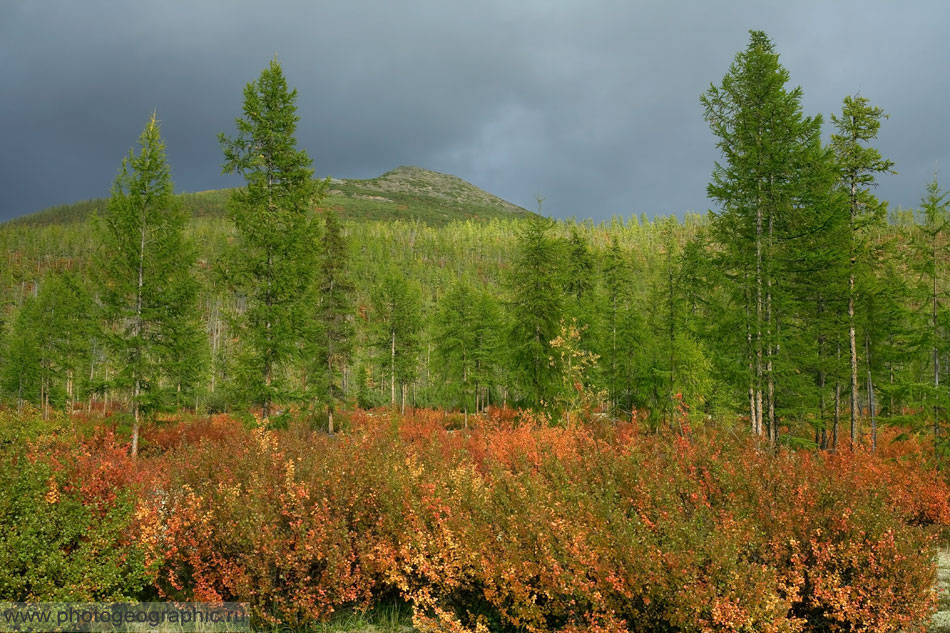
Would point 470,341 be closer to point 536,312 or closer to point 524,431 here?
point 536,312

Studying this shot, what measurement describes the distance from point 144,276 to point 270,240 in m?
4.73

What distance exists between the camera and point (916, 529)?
5.02 metres

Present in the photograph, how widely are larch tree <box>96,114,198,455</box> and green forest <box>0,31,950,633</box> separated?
0.08 m

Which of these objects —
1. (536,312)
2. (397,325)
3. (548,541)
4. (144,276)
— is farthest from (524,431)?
(397,325)

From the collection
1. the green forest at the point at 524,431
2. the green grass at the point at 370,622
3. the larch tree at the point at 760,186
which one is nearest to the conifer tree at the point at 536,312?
the green forest at the point at 524,431

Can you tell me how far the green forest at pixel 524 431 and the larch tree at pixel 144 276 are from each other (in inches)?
3.2

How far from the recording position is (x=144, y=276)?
52.1ft

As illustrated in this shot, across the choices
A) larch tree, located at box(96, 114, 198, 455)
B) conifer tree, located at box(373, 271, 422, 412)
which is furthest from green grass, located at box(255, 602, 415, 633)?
conifer tree, located at box(373, 271, 422, 412)

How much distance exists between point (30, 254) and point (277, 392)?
161m

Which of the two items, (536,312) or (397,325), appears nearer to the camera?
(536,312)

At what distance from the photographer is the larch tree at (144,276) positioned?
15359mm

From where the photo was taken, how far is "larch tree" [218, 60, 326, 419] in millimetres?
15078

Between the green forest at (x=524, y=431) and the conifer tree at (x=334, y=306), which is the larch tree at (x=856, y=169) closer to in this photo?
the green forest at (x=524, y=431)

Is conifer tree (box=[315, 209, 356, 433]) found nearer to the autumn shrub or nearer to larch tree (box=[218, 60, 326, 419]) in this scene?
larch tree (box=[218, 60, 326, 419])
